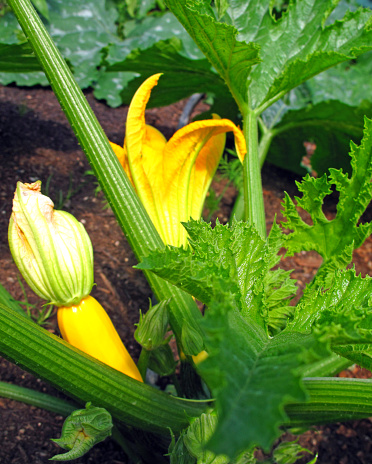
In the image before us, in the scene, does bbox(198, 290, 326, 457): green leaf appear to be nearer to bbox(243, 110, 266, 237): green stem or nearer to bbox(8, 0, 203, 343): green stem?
bbox(8, 0, 203, 343): green stem

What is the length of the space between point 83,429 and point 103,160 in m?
0.57

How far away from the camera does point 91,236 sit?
180cm

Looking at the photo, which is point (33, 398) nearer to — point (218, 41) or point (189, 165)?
point (189, 165)

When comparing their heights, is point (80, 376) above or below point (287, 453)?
above

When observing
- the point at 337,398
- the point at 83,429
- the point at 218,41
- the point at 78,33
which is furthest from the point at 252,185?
the point at 78,33

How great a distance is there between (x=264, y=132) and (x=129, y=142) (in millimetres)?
786

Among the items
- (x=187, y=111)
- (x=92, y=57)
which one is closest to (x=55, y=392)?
(x=187, y=111)

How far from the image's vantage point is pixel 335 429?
142 cm

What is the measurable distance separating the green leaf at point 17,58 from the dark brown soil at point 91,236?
0.43 meters

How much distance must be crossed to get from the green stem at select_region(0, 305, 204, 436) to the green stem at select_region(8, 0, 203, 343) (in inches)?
6.4

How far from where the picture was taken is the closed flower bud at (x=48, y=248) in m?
1.01

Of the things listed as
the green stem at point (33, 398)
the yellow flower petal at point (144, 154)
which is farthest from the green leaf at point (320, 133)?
the green stem at point (33, 398)

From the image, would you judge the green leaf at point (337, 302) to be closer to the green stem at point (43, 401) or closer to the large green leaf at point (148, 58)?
the green stem at point (43, 401)

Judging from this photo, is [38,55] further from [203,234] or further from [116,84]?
[116,84]
